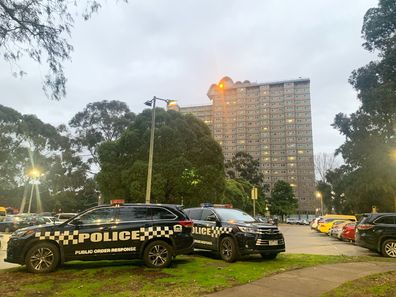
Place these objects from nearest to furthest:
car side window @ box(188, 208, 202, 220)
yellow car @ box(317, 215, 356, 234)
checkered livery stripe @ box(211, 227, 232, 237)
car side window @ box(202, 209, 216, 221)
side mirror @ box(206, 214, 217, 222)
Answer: checkered livery stripe @ box(211, 227, 232, 237)
side mirror @ box(206, 214, 217, 222)
car side window @ box(202, 209, 216, 221)
car side window @ box(188, 208, 202, 220)
yellow car @ box(317, 215, 356, 234)

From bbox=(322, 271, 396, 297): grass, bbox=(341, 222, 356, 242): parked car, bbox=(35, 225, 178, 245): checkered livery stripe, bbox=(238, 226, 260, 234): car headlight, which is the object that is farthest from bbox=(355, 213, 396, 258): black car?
bbox=(35, 225, 178, 245): checkered livery stripe

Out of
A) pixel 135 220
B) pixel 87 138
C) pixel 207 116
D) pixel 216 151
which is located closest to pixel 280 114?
pixel 207 116

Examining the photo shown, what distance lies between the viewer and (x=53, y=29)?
27.9ft

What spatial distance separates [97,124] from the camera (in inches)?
1837

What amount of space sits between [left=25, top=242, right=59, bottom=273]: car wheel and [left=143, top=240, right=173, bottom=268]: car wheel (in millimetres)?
2203

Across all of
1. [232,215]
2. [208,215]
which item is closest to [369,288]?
[232,215]

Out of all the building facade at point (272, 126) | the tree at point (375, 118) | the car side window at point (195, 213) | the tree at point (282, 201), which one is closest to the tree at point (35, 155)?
the tree at point (375, 118)

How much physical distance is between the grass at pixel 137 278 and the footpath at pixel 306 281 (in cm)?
36

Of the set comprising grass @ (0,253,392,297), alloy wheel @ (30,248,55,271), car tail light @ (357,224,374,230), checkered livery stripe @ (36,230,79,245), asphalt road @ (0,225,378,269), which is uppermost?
car tail light @ (357,224,374,230)

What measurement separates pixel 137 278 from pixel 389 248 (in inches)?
385

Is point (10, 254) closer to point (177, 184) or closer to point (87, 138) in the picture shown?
point (177, 184)

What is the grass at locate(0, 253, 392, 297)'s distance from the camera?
708cm

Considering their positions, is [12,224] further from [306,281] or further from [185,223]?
[306,281]

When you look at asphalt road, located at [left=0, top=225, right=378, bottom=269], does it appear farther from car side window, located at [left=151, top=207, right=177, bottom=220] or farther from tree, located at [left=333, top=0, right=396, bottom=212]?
tree, located at [left=333, top=0, right=396, bottom=212]
